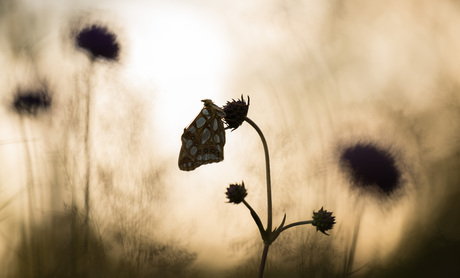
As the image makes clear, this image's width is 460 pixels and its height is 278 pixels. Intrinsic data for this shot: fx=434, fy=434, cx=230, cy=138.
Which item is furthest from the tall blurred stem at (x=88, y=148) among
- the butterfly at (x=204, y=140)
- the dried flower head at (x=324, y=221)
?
the dried flower head at (x=324, y=221)

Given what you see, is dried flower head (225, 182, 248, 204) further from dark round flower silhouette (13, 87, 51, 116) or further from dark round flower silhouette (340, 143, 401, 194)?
dark round flower silhouette (13, 87, 51, 116)

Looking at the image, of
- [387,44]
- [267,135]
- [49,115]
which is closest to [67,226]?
[49,115]

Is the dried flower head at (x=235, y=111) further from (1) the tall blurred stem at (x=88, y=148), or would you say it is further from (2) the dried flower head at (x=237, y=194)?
(1) the tall blurred stem at (x=88, y=148)

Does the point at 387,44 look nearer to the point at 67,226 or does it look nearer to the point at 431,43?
the point at 431,43

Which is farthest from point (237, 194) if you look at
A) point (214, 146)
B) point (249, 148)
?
point (249, 148)

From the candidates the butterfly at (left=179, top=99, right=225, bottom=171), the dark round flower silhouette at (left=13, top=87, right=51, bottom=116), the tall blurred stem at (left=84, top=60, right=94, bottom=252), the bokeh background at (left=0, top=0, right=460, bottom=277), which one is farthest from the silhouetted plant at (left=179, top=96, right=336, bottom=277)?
the dark round flower silhouette at (left=13, top=87, right=51, bottom=116)

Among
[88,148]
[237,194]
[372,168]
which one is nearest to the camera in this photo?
[237,194]

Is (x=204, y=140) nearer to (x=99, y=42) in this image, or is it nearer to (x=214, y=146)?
(x=214, y=146)
